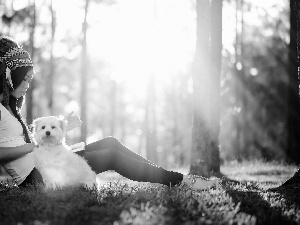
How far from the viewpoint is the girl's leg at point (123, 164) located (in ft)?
20.6

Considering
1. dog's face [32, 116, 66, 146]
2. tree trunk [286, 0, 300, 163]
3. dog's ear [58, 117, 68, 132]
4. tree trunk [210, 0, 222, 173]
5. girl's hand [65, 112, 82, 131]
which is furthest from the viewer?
tree trunk [286, 0, 300, 163]

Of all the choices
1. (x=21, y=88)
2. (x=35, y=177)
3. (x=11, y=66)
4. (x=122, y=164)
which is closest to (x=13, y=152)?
(x=35, y=177)

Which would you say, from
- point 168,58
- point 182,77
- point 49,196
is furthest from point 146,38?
point 49,196

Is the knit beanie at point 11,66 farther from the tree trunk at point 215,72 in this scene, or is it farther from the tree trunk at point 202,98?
the tree trunk at point 215,72

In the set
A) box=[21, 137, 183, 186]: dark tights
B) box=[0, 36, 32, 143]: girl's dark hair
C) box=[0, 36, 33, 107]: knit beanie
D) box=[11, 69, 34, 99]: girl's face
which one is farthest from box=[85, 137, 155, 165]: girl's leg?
box=[0, 36, 33, 107]: knit beanie

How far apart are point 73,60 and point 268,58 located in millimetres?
17759

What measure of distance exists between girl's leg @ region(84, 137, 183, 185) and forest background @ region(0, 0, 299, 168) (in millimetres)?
9752

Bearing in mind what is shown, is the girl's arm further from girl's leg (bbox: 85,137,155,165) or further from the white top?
girl's leg (bbox: 85,137,155,165)

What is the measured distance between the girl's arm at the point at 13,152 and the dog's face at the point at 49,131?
1018 millimetres

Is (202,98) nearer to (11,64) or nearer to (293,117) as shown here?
(11,64)

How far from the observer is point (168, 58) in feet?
81.1

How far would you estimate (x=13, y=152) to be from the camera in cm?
599

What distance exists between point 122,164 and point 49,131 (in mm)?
1531

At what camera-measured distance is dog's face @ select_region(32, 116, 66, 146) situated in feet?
23.4
